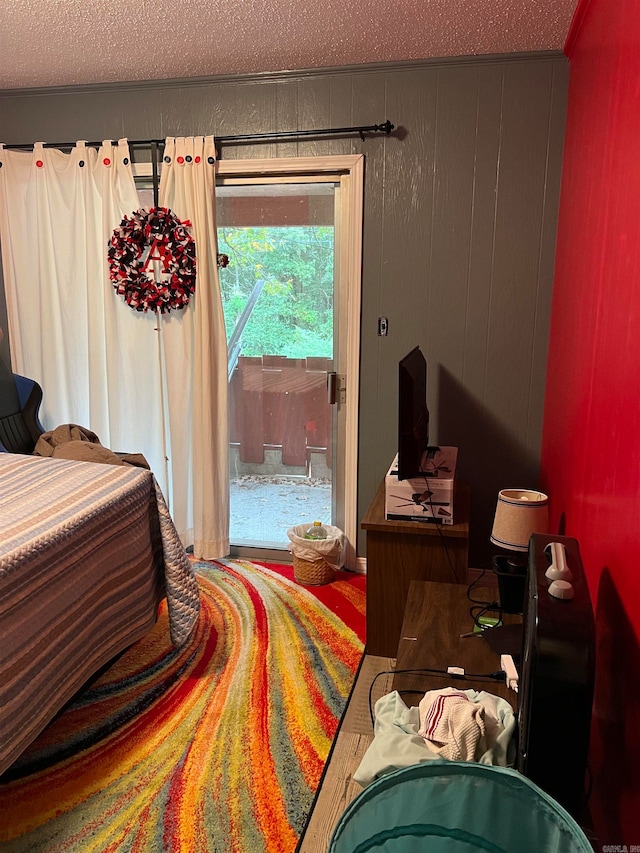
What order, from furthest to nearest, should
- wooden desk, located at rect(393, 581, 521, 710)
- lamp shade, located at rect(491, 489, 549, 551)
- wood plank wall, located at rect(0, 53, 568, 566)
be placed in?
wood plank wall, located at rect(0, 53, 568, 566), lamp shade, located at rect(491, 489, 549, 551), wooden desk, located at rect(393, 581, 521, 710)

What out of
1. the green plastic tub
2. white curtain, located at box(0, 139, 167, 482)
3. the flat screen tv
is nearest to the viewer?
the green plastic tub

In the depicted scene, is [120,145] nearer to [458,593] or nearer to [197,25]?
[197,25]

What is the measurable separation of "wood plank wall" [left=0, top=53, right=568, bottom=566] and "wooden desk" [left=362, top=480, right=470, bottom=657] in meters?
0.79

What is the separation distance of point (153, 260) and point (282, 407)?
1.04 m

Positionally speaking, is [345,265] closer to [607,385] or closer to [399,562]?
[399,562]

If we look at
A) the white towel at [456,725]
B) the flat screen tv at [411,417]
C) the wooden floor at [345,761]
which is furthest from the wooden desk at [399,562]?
the white towel at [456,725]

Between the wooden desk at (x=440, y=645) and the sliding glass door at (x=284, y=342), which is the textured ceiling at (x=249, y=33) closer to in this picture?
the sliding glass door at (x=284, y=342)

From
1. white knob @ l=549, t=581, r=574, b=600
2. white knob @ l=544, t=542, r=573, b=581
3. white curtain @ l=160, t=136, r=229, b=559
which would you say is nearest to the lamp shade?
white knob @ l=544, t=542, r=573, b=581

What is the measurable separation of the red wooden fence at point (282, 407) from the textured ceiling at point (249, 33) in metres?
1.46

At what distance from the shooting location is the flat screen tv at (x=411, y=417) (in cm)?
232

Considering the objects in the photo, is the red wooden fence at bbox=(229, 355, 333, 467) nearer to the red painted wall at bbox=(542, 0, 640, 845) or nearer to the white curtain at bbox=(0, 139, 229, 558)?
the white curtain at bbox=(0, 139, 229, 558)

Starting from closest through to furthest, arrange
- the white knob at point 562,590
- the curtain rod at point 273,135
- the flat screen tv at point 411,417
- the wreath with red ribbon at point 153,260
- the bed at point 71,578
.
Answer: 1. the white knob at point 562,590
2. the bed at point 71,578
3. the flat screen tv at point 411,417
4. the curtain rod at point 273,135
5. the wreath with red ribbon at point 153,260

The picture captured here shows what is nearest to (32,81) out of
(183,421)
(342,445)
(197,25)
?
(197,25)

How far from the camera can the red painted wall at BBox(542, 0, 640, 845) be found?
1277 millimetres
